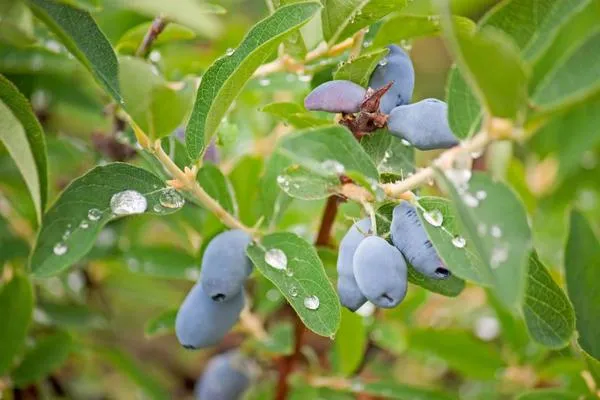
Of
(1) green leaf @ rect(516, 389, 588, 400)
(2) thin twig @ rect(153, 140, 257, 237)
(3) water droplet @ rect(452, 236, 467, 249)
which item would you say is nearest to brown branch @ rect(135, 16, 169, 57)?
(2) thin twig @ rect(153, 140, 257, 237)

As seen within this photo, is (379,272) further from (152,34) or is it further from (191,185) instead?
(152,34)

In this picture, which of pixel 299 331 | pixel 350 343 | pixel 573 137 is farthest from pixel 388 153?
pixel 573 137

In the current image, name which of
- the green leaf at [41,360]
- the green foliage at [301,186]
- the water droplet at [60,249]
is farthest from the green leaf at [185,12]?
the green leaf at [41,360]

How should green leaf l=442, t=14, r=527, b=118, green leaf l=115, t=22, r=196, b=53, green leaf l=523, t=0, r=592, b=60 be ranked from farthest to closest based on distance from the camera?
green leaf l=115, t=22, r=196, b=53 → green leaf l=523, t=0, r=592, b=60 → green leaf l=442, t=14, r=527, b=118

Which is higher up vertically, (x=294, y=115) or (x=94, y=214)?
(x=294, y=115)

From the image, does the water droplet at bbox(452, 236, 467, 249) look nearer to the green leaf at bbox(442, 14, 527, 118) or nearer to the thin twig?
the green leaf at bbox(442, 14, 527, 118)

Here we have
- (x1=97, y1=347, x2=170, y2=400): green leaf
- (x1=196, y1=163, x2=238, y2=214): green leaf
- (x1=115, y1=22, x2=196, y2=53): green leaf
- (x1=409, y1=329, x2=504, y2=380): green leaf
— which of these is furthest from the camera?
(x1=97, y1=347, x2=170, y2=400): green leaf

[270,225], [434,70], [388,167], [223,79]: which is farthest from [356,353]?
[434,70]

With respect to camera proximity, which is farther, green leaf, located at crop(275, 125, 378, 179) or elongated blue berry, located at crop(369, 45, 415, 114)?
elongated blue berry, located at crop(369, 45, 415, 114)
